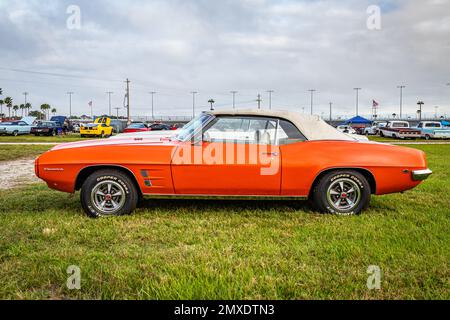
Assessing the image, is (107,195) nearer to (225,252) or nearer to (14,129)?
(225,252)

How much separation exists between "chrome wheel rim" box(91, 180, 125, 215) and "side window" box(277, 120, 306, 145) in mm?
1982

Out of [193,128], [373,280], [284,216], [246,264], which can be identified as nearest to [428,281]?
[373,280]

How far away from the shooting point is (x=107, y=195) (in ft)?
14.5

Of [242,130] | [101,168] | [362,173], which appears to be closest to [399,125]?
[362,173]

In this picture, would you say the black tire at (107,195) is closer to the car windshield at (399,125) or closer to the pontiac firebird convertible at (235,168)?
the pontiac firebird convertible at (235,168)

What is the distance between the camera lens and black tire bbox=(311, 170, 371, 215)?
4500 mm

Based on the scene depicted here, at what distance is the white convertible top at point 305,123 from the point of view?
4641 millimetres

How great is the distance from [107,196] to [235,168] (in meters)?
1.54

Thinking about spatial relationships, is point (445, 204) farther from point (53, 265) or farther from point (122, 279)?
point (53, 265)

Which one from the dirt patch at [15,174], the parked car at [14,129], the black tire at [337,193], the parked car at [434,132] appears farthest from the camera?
the parked car at [14,129]

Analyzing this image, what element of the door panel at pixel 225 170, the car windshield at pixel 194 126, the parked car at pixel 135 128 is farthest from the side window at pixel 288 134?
the parked car at pixel 135 128

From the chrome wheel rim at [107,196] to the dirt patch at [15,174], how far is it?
300 cm

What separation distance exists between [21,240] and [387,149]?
413cm

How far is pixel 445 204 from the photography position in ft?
16.8
